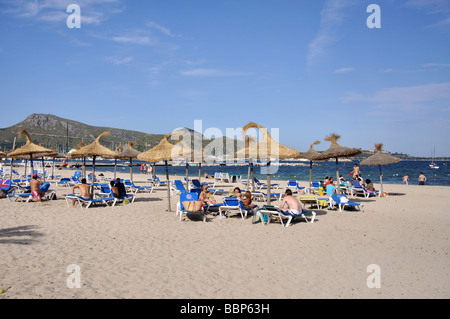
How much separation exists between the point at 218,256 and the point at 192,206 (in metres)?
3.41

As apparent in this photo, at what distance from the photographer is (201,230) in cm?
813

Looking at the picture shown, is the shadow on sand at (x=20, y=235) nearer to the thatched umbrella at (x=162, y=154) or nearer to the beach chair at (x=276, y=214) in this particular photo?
the thatched umbrella at (x=162, y=154)

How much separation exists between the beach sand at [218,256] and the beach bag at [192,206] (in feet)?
1.20

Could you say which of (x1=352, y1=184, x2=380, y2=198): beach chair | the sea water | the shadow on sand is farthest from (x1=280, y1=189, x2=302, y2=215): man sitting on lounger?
the sea water

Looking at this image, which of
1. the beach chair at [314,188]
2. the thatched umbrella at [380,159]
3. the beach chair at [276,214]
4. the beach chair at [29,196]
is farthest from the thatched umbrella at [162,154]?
the thatched umbrella at [380,159]

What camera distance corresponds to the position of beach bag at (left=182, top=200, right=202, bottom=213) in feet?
30.2

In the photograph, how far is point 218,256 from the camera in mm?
5973

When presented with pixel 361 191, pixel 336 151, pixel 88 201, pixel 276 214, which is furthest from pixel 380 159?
pixel 88 201

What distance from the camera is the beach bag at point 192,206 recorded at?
30.2ft

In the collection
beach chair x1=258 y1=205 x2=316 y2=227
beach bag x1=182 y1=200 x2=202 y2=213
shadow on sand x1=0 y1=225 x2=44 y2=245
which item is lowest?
shadow on sand x1=0 y1=225 x2=44 y2=245

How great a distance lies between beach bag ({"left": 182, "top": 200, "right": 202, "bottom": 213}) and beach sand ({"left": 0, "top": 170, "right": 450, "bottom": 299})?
1.20 feet

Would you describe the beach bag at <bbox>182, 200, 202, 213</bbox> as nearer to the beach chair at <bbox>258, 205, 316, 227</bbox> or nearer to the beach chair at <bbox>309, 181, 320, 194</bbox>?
the beach chair at <bbox>258, 205, 316, 227</bbox>

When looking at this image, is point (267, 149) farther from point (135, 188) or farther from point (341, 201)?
point (135, 188)
